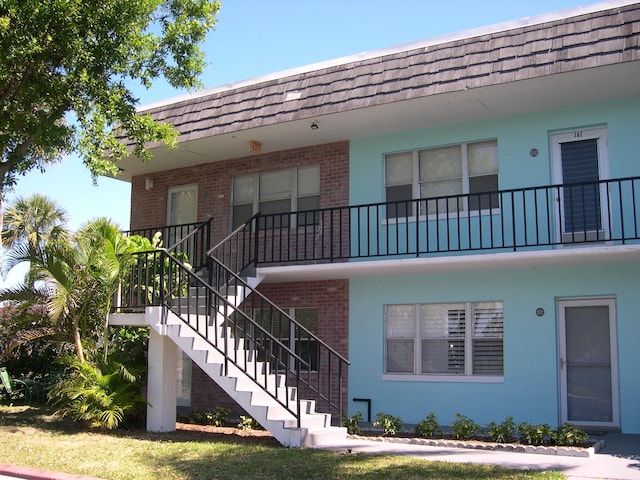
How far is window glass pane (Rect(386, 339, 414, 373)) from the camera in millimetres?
13125

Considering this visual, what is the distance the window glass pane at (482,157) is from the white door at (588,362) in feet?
8.50

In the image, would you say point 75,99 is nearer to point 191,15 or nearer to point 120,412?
point 191,15

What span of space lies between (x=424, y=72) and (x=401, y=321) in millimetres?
4305

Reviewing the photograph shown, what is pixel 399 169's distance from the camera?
13.8 metres

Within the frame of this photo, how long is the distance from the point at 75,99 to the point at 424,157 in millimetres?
5991

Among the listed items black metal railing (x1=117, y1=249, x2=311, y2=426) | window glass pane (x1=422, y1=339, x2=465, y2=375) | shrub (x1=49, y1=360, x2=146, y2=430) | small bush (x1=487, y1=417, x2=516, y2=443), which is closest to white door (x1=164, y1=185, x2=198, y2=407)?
black metal railing (x1=117, y1=249, x2=311, y2=426)

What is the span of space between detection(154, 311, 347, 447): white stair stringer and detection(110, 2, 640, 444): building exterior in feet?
4.19

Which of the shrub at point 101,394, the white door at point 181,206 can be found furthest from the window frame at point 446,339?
the white door at point 181,206

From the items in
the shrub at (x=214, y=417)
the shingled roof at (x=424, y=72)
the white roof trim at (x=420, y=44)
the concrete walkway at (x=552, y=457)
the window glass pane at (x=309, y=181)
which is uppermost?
the white roof trim at (x=420, y=44)

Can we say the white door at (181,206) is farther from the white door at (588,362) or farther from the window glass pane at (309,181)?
the white door at (588,362)

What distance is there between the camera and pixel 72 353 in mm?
12922

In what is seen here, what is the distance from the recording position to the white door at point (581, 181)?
1173cm

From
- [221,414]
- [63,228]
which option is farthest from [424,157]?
[63,228]

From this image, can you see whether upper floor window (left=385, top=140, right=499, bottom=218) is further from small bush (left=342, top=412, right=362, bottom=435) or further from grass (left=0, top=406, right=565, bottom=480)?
grass (left=0, top=406, right=565, bottom=480)
